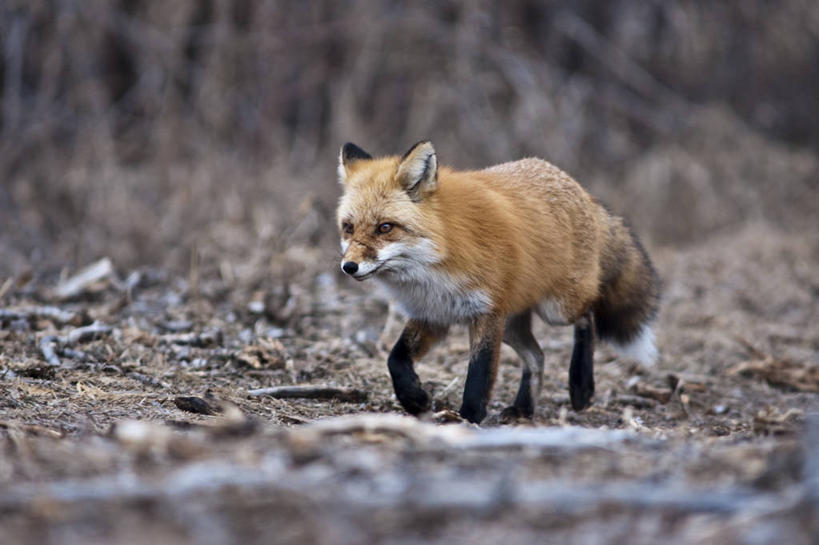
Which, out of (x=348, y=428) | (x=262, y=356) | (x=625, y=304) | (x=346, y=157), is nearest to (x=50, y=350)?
(x=262, y=356)

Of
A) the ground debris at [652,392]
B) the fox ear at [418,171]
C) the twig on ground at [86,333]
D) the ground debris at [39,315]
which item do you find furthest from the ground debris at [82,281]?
the ground debris at [652,392]

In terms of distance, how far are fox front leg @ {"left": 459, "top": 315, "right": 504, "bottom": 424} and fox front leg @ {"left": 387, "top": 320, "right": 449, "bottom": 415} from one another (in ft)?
0.74

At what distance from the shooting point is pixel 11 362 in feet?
15.2

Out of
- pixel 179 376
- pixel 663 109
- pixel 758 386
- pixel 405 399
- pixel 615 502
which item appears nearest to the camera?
pixel 615 502

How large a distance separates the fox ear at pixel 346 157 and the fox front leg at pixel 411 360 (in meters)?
0.89

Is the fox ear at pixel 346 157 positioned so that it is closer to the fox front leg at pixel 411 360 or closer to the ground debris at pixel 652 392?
the fox front leg at pixel 411 360

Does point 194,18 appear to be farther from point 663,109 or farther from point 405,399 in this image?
point 405,399

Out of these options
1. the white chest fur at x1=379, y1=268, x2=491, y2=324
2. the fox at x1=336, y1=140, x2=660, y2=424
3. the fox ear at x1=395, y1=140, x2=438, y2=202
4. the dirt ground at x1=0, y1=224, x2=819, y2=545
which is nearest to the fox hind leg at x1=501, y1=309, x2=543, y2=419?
the fox at x1=336, y1=140, x2=660, y2=424

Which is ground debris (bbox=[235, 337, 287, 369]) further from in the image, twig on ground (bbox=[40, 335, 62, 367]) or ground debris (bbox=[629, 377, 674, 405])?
ground debris (bbox=[629, 377, 674, 405])

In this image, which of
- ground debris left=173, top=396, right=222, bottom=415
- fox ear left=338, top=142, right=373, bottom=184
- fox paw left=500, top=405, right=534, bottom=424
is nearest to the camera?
ground debris left=173, top=396, right=222, bottom=415

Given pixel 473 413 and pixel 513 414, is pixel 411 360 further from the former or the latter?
pixel 513 414

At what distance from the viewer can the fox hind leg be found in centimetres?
500

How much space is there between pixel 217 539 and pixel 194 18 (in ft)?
32.7

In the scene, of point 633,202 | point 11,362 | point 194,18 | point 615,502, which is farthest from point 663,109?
point 615,502
